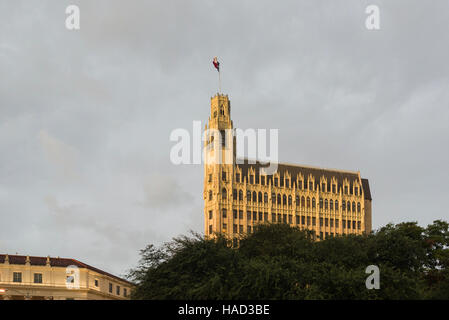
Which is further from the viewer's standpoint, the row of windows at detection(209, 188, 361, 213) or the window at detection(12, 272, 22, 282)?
the row of windows at detection(209, 188, 361, 213)

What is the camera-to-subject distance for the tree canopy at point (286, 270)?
2280 inches

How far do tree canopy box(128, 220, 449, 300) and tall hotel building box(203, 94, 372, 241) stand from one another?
238 feet

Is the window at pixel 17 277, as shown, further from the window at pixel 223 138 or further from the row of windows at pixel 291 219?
the window at pixel 223 138

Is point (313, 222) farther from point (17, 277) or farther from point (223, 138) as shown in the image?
point (17, 277)

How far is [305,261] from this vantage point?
6844 cm

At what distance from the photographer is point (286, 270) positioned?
5944cm

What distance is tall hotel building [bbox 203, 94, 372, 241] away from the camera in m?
152

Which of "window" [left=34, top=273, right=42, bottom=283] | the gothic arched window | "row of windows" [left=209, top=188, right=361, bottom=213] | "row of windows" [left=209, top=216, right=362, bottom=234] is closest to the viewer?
"window" [left=34, top=273, right=42, bottom=283]

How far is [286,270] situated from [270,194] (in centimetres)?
9747

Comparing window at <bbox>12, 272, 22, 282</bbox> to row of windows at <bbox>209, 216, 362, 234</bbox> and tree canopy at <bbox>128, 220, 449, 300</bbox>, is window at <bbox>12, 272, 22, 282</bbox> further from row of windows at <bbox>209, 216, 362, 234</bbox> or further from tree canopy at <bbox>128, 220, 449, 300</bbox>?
tree canopy at <bbox>128, 220, 449, 300</bbox>

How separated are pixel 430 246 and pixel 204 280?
5630 centimetres

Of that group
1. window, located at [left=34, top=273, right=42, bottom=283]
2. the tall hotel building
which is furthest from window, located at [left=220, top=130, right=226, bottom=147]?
window, located at [left=34, top=273, right=42, bottom=283]

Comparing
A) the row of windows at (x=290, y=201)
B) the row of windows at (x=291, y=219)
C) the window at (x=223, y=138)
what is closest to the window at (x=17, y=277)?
the row of windows at (x=291, y=219)
